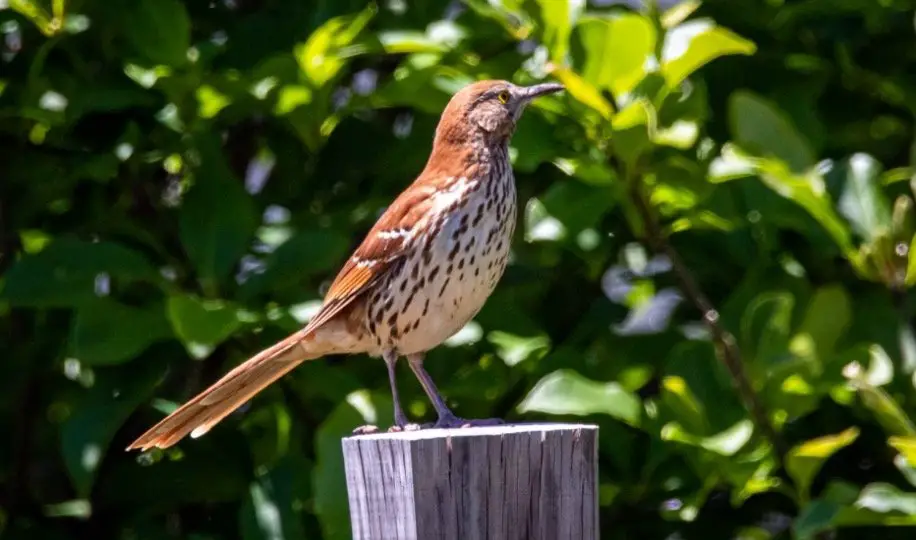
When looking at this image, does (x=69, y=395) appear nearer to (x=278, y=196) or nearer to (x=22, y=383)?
(x=22, y=383)

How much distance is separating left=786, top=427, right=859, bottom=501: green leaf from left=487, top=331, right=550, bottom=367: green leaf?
1.97 ft

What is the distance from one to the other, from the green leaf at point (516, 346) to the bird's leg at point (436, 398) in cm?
16

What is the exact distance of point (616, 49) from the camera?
3502 mm

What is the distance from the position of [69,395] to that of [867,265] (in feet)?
6.37

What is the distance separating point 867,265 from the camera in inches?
141

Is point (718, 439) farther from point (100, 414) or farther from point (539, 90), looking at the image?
point (100, 414)

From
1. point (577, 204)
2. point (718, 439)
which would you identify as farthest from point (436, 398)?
point (718, 439)

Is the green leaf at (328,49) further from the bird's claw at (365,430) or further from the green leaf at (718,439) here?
the green leaf at (718,439)

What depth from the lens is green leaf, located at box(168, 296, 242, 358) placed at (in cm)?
345

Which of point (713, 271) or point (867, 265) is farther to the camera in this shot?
point (713, 271)

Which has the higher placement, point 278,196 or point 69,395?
point 278,196

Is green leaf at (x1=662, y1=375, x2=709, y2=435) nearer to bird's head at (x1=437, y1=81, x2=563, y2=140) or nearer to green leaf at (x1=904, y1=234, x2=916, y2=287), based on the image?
green leaf at (x1=904, y1=234, x2=916, y2=287)

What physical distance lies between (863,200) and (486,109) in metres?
0.90

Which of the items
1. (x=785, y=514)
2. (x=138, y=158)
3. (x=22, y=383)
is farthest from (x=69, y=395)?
(x=785, y=514)
